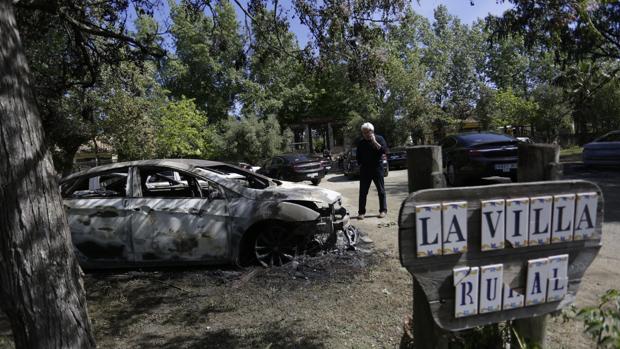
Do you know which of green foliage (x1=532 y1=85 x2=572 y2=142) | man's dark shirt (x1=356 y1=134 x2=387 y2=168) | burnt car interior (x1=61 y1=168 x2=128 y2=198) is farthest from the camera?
green foliage (x1=532 y1=85 x2=572 y2=142)

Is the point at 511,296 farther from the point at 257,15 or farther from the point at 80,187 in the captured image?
the point at 257,15

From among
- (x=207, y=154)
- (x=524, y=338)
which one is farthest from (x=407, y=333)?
(x=207, y=154)

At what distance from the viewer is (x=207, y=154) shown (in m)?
36.6

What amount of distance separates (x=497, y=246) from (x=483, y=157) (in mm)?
9621

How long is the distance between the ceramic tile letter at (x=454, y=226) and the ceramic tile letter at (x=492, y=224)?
0.32 ft

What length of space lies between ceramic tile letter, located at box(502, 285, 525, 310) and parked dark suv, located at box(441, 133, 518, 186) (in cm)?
925

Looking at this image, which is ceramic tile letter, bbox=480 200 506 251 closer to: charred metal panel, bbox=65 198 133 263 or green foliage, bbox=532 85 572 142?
charred metal panel, bbox=65 198 133 263

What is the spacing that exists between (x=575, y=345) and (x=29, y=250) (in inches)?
146

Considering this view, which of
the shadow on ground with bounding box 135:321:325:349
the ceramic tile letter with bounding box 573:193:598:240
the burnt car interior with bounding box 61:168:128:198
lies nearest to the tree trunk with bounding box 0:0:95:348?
the shadow on ground with bounding box 135:321:325:349

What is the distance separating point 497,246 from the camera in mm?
2137

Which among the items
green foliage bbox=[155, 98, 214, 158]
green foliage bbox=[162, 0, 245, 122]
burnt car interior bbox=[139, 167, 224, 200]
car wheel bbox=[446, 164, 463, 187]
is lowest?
car wheel bbox=[446, 164, 463, 187]

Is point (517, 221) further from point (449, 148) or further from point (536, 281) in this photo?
point (449, 148)

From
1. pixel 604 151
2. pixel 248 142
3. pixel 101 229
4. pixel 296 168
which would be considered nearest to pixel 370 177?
pixel 101 229

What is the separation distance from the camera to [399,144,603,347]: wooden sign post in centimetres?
205
